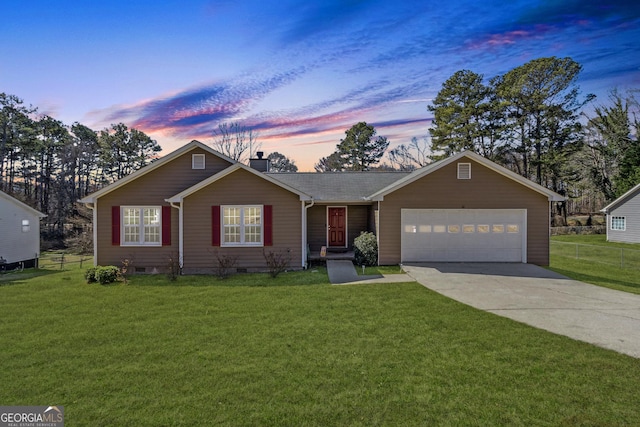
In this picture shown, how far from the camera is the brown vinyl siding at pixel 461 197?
522 inches

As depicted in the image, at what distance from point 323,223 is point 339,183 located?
2.72 m

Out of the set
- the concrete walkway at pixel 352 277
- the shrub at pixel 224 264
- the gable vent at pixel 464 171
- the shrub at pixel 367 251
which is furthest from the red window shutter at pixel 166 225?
the gable vent at pixel 464 171

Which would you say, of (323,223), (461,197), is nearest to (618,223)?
(461,197)

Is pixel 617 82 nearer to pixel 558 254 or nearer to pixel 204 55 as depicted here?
pixel 558 254

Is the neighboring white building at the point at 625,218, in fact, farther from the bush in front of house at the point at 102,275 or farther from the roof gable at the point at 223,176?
the bush in front of house at the point at 102,275

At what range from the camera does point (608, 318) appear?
281 inches

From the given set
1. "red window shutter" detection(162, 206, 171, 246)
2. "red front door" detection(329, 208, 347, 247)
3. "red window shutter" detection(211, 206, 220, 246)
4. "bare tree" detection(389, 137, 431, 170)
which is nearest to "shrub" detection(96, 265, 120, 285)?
"red window shutter" detection(162, 206, 171, 246)

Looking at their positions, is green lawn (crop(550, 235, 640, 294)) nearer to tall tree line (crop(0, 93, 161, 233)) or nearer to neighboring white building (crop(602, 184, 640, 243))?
neighboring white building (crop(602, 184, 640, 243))

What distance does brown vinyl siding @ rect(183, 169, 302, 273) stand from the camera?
12664mm

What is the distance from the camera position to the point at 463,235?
13.5 metres

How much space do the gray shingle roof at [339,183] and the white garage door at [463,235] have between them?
111 inches

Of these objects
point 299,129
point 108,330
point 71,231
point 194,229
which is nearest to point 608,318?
point 108,330

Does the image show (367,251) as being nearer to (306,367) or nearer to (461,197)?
(461,197)

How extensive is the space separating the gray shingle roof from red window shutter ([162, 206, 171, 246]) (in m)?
5.23
